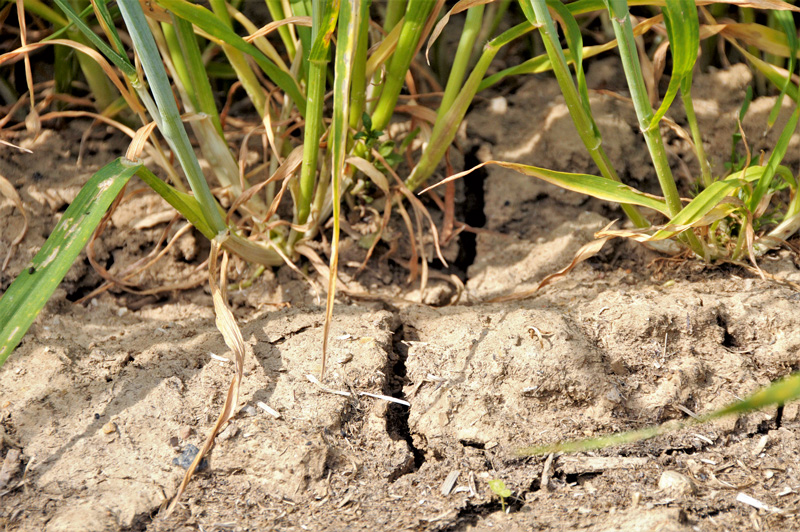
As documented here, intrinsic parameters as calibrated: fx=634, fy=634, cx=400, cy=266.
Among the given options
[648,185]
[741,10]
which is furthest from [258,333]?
[741,10]

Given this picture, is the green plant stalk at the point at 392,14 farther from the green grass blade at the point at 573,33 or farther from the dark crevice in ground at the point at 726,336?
the dark crevice in ground at the point at 726,336

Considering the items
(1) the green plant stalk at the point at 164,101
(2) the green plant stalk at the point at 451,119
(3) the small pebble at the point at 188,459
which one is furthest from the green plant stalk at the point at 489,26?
(3) the small pebble at the point at 188,459

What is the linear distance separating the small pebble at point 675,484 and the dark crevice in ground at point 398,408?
39 centimetres

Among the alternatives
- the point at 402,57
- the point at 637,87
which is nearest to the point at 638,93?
the point at 637,87

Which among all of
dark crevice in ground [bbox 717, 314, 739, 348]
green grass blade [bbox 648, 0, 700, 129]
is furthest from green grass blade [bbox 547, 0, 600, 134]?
dark crevice in ground [bbox 717, 314, 739, 348]

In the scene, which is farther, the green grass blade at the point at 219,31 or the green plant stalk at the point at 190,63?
the green plant stalk at the point at 190,63

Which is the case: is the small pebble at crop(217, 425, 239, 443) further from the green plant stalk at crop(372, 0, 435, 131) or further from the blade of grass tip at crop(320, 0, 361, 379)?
the green plant stalk at crop(372, 0, 435, 131)

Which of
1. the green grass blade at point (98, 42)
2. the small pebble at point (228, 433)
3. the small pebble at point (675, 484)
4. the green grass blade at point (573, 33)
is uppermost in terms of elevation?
the green grass blade at point (98, 42)

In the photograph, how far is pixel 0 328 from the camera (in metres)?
0.92

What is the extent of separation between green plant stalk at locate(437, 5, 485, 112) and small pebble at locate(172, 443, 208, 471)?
87 cm

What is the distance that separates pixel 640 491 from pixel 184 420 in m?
0.77

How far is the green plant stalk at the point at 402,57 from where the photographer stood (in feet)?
4.14

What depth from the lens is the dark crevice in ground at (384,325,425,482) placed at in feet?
3.65

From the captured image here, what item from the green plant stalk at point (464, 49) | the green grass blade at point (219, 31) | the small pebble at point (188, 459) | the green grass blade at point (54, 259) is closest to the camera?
the green grass blade at point (54, 259)
